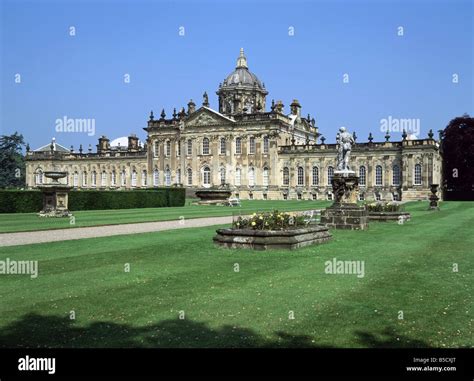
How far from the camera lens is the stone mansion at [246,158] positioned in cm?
6506

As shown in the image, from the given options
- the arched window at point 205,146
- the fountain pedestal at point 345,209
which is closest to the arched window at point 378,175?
the arched window at point 205,146

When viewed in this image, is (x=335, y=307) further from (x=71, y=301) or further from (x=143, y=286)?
(x=71, y=301)

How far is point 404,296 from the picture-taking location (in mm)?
8766

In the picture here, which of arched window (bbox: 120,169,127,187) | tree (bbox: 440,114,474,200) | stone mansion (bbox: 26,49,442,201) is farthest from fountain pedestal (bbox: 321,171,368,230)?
arched window (bbox: 120,169,127,187)

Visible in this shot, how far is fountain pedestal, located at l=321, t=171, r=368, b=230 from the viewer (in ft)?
69.2

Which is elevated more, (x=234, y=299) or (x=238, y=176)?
(x=238, y=176)

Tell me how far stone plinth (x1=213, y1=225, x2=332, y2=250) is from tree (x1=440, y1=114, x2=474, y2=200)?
56.4m

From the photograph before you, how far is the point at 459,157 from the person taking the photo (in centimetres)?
6781

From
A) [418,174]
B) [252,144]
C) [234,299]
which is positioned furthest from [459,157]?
[234,299]

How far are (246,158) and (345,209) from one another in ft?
178

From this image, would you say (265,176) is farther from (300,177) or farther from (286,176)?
(300,177)

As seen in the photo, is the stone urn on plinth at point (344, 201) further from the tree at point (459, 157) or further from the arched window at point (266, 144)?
the arched window at point (266, 144)
